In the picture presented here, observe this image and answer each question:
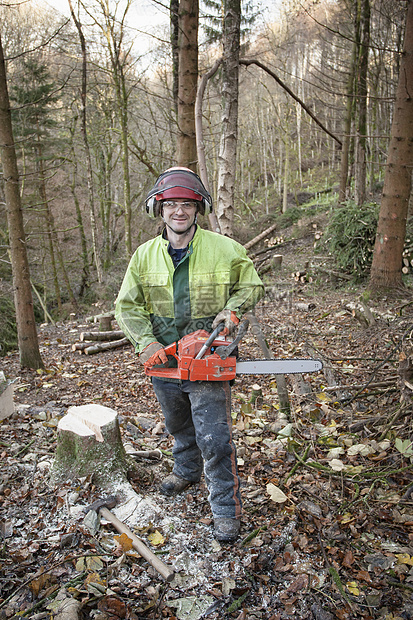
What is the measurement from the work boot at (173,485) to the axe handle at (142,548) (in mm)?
496

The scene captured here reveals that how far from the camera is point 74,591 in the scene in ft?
6.46

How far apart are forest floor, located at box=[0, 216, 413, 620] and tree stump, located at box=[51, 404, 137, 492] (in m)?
0.09

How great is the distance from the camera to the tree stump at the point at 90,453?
2.74 metres

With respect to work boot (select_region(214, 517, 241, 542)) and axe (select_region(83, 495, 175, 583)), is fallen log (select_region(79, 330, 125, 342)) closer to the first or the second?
axe (select_region(83, 495, 175, 583))

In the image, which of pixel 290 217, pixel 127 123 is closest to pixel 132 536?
pixel 290 217

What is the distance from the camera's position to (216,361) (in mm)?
2359

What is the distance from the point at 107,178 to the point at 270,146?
43.0 ft

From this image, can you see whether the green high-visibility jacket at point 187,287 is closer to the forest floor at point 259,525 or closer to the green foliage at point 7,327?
the forest floor at point 259,525

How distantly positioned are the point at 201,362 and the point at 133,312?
1.96 ft

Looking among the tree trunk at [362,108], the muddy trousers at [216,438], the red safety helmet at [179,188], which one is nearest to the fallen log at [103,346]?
the muddy trousers at [216,438]

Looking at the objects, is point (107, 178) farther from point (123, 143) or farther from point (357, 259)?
point (357, 259)

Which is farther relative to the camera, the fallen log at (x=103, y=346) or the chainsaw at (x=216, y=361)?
the fallen log at (x=103, y=346)

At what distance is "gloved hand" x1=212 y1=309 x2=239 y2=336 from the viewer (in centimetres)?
236

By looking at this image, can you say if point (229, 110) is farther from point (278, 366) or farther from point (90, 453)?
point (90, 453)
